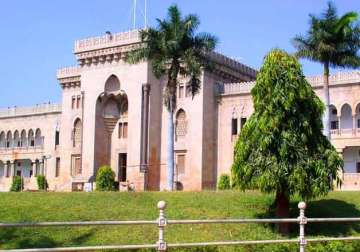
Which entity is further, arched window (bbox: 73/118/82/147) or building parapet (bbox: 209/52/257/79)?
arched window (bbox: 73/118/82/147)

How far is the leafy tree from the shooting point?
55.7ft

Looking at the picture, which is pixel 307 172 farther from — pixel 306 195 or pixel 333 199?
pixel 333 199

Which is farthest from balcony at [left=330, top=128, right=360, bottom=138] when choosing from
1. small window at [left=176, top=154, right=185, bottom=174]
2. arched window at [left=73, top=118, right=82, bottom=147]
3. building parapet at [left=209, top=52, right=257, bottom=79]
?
arched window at [left=73, top=118, right=82, bottom=147]

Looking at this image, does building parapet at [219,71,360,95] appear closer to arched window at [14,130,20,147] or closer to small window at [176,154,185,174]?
small window at [176,154,185,174]

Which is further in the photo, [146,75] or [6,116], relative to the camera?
[6,116]

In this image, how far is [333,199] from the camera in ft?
70.9

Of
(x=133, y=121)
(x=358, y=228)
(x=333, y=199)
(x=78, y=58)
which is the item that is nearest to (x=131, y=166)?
(x=133, y=121)

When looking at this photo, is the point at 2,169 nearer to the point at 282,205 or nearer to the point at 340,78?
the point at 340,78

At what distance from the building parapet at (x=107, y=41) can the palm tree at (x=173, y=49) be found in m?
8.32

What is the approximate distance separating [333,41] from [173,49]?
7605mm

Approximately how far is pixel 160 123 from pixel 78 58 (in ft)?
25.5

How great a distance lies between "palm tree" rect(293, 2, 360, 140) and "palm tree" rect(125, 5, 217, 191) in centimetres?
466

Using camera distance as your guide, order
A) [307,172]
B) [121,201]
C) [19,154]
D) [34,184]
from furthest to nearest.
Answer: [19,154] → [34,184] → [121,201] → [307,172]

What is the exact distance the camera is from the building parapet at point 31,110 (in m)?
48.6
